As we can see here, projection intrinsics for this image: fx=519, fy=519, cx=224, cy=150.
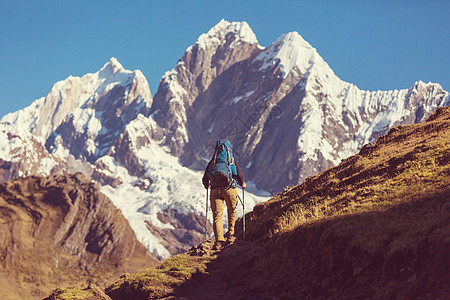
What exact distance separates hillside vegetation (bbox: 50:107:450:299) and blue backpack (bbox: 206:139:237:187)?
2270 mm

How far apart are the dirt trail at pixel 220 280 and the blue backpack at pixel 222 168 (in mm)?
2475

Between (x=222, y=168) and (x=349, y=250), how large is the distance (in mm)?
8809

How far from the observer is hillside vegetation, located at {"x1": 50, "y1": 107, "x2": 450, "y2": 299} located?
32.0ft

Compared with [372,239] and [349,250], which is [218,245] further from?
[372,239]

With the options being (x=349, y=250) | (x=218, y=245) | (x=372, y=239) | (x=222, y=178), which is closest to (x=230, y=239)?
(x=218, y=245)

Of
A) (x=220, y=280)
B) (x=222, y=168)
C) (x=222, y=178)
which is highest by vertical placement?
(x=222, y=168)

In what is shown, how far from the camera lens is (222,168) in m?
19.4

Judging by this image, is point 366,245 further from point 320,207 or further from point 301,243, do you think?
point 320,207

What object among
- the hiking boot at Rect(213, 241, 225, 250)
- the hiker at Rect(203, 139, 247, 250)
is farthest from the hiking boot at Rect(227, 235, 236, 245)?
the hiker at Rect(203, 139, 247, 250)

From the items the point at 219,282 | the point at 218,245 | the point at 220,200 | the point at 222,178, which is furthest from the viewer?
the point at 218,245

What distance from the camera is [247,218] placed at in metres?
26.6

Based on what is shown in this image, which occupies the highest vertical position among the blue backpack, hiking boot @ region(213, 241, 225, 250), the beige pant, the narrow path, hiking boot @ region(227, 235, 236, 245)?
the blue backpack

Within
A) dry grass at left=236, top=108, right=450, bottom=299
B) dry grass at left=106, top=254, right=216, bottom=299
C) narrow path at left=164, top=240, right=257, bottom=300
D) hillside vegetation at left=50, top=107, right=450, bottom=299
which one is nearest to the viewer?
dry grass at left=236, top=108, right=450, bottom=299

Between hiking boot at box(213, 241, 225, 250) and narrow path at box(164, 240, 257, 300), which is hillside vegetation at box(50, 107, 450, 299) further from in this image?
hiking boot at box(213, 241, 225, 250)
